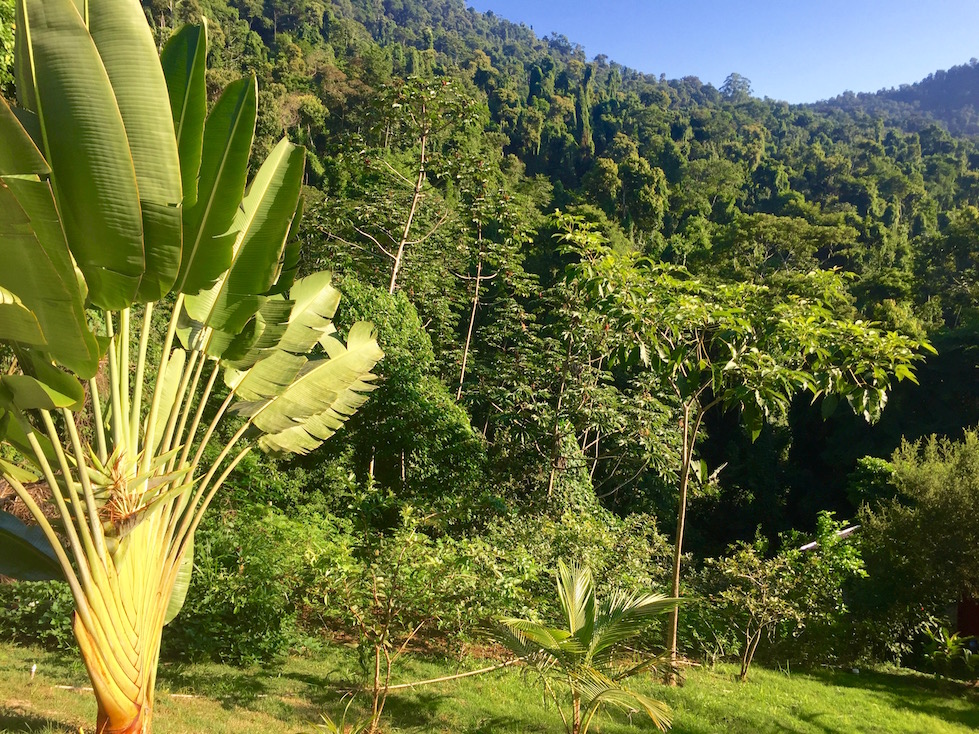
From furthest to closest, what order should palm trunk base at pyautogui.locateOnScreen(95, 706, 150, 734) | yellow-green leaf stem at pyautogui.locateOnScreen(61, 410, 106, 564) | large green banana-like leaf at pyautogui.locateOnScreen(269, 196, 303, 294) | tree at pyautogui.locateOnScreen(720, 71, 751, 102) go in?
tree at pyautogui.locateOnScreen(720, 71, 751, 102) → large green banana-like leaf at pyautogui.locateOnScreen(269, 196, 303, 294) → palm trunk base at pyautogui.locateOnScreen(95, 706, 150, 734) → yellow-green leaf stem at pyautogui.locateOnScreen(61, 410, 106, 564)

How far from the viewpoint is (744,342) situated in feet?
16.2

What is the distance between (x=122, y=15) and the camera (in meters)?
1.93

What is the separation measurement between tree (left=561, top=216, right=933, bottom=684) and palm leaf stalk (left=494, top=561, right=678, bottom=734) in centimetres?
142

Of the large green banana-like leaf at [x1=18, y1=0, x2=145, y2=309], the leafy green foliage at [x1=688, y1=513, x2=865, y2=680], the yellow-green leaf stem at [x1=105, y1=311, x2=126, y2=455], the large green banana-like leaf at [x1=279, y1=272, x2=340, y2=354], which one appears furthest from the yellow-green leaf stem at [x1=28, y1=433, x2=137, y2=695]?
the leafy green foliage at [x1=688, y1=513, x2=865, y2=680]

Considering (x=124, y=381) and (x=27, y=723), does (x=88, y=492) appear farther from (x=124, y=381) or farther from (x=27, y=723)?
(x=27, y=723)

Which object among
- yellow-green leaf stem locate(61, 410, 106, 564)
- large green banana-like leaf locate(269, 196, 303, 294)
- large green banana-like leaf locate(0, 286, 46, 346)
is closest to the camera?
large green banana-like leaf locate(0, 286, 46, 346)

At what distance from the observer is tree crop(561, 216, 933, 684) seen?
4.47 m

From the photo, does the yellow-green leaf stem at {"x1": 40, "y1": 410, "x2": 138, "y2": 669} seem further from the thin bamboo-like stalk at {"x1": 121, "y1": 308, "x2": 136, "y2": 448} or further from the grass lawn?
the grass lawn

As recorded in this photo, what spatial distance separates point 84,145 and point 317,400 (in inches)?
65.1

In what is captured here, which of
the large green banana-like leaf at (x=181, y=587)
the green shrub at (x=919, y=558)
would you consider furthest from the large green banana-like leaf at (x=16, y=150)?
the green shrub at (x=919, y=558)

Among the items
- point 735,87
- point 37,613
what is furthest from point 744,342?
point 735,87

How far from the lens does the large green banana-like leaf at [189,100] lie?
2.16 m

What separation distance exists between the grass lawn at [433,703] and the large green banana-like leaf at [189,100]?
9.51ft

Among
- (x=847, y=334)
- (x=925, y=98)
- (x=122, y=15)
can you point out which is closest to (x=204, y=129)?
(x=122, y=15)
